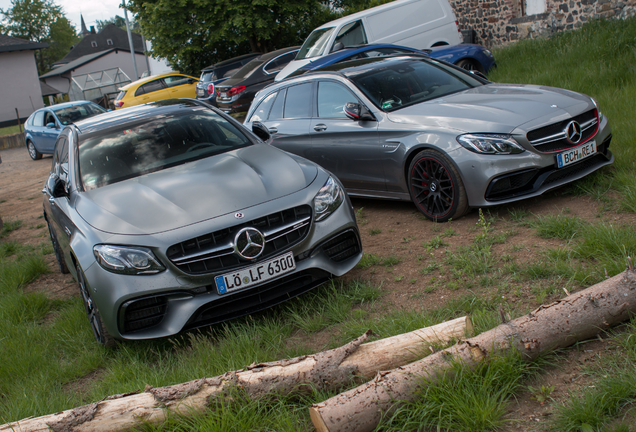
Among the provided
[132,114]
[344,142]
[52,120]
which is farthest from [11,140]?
[344,142]

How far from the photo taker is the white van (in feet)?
42.4

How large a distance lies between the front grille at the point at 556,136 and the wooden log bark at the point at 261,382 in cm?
250

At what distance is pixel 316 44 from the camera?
13391mm

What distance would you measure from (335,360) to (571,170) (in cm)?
332

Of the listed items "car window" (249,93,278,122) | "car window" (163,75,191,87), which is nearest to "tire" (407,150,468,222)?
"car window" (249,93,278,122)

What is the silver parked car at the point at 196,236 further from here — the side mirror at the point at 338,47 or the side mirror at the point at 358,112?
the side mirror at the point at 338,47

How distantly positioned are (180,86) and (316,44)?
32.6 feet

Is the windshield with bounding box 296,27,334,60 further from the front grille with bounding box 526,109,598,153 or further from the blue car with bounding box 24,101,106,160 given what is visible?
the front grille with bounding box 526,109,598,153

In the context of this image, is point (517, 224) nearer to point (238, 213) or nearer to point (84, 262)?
point (238, 213)

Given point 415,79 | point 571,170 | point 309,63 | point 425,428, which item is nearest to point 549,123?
point 571,170

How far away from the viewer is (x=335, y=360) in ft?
9.56

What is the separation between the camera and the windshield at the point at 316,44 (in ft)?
42.8

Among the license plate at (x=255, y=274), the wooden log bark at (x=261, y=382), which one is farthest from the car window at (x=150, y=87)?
the wooden log bark at (x=261, y=382)

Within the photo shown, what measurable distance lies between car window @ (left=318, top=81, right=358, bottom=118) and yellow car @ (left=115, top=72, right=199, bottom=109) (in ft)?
49.5
